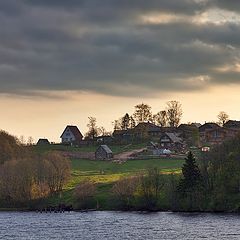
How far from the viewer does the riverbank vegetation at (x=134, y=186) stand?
127m

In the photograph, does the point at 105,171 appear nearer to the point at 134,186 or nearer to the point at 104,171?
the point at 104,171

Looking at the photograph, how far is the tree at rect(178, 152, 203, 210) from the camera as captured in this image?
127 meters

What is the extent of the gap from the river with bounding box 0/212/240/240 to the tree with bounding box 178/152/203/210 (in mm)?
7776

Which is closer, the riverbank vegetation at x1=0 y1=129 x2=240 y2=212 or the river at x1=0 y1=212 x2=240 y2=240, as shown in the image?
the river at x1=0 y1=212 x2=240 y2=240

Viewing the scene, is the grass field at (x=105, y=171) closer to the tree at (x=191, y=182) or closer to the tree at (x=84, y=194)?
the tree at (x=84, y=194)

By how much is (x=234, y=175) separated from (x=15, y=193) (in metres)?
51.2

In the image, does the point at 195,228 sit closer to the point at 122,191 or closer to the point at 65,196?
the point at 122,191

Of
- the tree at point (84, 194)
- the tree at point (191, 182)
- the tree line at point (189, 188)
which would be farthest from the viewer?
the tree at point (84, 194)

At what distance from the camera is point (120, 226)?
9919 cm

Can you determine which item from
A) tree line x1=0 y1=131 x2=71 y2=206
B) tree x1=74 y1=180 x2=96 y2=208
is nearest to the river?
tree x1=74 y1=180 x2=96 y2=208

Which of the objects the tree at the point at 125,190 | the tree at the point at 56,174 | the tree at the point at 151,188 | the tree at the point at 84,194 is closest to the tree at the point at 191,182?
the tree at the point at 151,188

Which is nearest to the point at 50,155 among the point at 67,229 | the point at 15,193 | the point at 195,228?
the point at 15,193

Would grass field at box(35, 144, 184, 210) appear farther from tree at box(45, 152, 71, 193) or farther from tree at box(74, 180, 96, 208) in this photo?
tree at box(45, 152, 71, 193)

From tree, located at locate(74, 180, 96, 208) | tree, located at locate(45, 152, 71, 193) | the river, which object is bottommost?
the river
